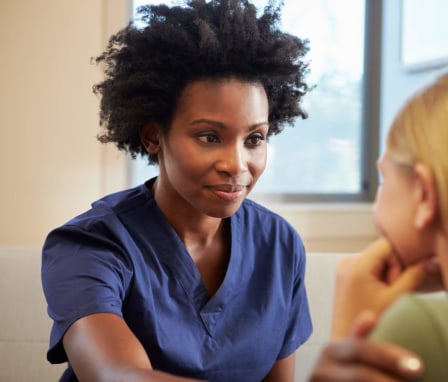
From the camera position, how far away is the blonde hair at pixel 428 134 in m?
0.60

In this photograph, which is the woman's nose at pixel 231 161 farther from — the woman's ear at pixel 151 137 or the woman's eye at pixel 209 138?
the woman's ear at pixel 151 137

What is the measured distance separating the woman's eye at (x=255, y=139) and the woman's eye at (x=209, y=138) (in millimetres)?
67

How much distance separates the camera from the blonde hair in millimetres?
598

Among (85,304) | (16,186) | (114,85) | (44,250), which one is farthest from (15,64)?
(85,304)

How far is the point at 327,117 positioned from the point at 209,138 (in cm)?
183

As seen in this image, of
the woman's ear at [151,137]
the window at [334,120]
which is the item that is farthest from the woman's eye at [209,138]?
the window at [334,120]

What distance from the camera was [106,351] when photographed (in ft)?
3.27

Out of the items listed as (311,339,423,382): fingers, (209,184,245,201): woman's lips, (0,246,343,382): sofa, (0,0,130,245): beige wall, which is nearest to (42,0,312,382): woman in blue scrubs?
(209,184,245,201): woman's lips

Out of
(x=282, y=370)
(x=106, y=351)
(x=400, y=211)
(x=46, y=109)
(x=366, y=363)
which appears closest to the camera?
(x=366, y=363)

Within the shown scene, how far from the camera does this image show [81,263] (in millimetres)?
1108

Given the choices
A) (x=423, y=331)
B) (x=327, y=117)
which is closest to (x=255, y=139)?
(x=423, y=331)

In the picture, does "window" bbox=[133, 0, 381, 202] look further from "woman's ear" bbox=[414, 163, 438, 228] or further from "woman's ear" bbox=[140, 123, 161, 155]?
"woman's ear" bbox=[414, 163, 438, 228]

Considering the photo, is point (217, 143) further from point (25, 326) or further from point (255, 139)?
point (25, 326)

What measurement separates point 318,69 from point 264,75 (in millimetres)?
1672
